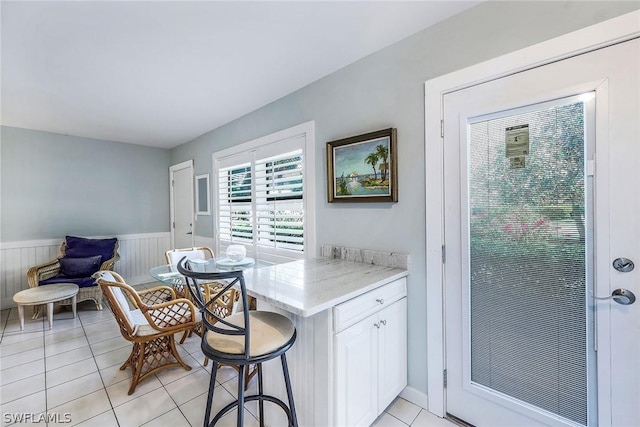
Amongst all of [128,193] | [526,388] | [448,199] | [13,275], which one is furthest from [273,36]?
[13,275]

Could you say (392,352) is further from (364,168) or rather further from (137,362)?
(137,362)

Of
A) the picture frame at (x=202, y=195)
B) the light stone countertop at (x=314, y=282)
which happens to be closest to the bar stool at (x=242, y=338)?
the light stone countertop at (x=314, y=282)

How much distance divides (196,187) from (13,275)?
2.59m

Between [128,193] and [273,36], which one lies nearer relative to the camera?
[273,36]

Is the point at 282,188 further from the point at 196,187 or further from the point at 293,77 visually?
the point at 196,187

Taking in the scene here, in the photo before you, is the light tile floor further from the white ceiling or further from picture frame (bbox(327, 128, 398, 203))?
the white ceiling

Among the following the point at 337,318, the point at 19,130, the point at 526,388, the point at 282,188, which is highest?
the point at 19,130

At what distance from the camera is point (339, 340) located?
128cm

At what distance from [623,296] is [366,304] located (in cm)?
112

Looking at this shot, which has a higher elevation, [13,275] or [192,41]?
[192,41]

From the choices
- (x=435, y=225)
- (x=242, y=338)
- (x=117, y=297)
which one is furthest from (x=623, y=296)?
(x=117, y=297)

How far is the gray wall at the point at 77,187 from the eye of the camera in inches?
144

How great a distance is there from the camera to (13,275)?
3.65 metres

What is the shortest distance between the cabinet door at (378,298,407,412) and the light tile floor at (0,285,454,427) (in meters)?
0.18
